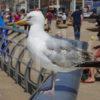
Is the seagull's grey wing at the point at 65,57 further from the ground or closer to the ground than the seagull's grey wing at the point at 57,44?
closer to the ground

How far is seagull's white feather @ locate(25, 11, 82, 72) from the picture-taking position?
5.84m

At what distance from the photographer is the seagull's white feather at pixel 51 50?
584cm

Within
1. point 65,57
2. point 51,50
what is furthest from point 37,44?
point 65,57

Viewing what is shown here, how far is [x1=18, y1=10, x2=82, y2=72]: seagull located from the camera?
19.2 ft

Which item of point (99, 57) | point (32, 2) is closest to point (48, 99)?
point (99, 57)

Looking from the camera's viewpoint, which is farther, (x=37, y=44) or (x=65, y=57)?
(x=65, y=57)

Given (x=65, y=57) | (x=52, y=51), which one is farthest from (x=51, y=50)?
(x=65, y=57)

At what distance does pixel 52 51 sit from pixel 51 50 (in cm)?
2

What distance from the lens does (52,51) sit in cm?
593

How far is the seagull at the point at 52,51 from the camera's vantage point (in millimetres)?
5848

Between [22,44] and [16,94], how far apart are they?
99 cm

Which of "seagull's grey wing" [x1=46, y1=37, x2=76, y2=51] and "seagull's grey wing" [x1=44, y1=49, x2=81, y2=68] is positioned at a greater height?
"seagull's grey wing" [x1=46, y1=37, x2=76, y2=51]

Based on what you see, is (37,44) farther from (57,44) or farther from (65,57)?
(65,57)

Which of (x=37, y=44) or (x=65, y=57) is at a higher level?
(x=37, y=44)
